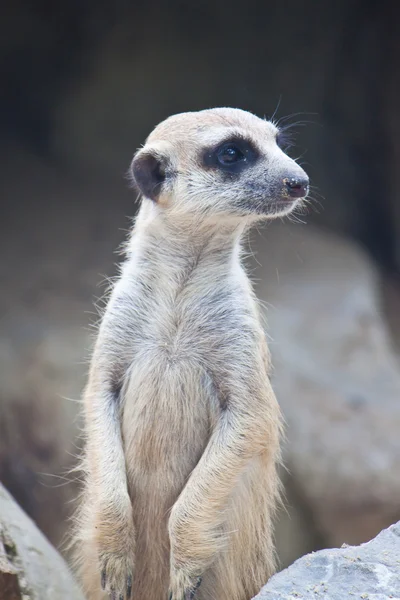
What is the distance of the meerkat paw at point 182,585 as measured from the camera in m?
3.17

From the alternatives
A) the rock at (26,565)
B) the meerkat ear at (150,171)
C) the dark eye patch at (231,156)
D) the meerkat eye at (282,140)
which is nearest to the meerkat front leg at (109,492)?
the rock at (26,565)

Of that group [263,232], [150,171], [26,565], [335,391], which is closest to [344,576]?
[26,565]

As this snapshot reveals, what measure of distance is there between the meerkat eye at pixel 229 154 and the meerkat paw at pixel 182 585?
5.07 feet

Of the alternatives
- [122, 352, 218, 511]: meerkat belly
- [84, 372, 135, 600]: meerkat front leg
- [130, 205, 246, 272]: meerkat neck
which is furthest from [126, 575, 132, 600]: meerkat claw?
[130, 205, 246, 272]: meerkat neck

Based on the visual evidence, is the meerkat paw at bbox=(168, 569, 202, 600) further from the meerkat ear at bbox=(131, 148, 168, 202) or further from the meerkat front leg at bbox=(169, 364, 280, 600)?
the meerkat ear at bbox=(131, 148, 168, 202)

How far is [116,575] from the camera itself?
3.21 meters

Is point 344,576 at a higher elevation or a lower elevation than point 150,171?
lower

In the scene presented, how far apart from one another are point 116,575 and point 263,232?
15.8ft

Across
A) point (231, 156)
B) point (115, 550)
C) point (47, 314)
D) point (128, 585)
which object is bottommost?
point (128, 585)

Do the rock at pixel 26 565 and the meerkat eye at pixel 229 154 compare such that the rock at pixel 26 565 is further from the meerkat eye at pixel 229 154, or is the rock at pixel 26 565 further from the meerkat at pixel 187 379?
the meerkat eye at pixel 229 154

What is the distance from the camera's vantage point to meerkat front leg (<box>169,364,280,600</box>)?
3.21m

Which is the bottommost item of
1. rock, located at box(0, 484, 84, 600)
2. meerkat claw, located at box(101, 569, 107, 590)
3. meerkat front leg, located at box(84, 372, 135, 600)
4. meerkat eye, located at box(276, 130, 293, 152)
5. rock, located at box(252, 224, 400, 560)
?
rock, located at box(0, 484, 84, 600)

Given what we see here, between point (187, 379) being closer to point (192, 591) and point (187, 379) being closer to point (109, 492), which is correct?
point (109, 492)

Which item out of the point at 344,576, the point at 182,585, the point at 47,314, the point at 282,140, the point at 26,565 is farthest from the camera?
the point at 47,314
